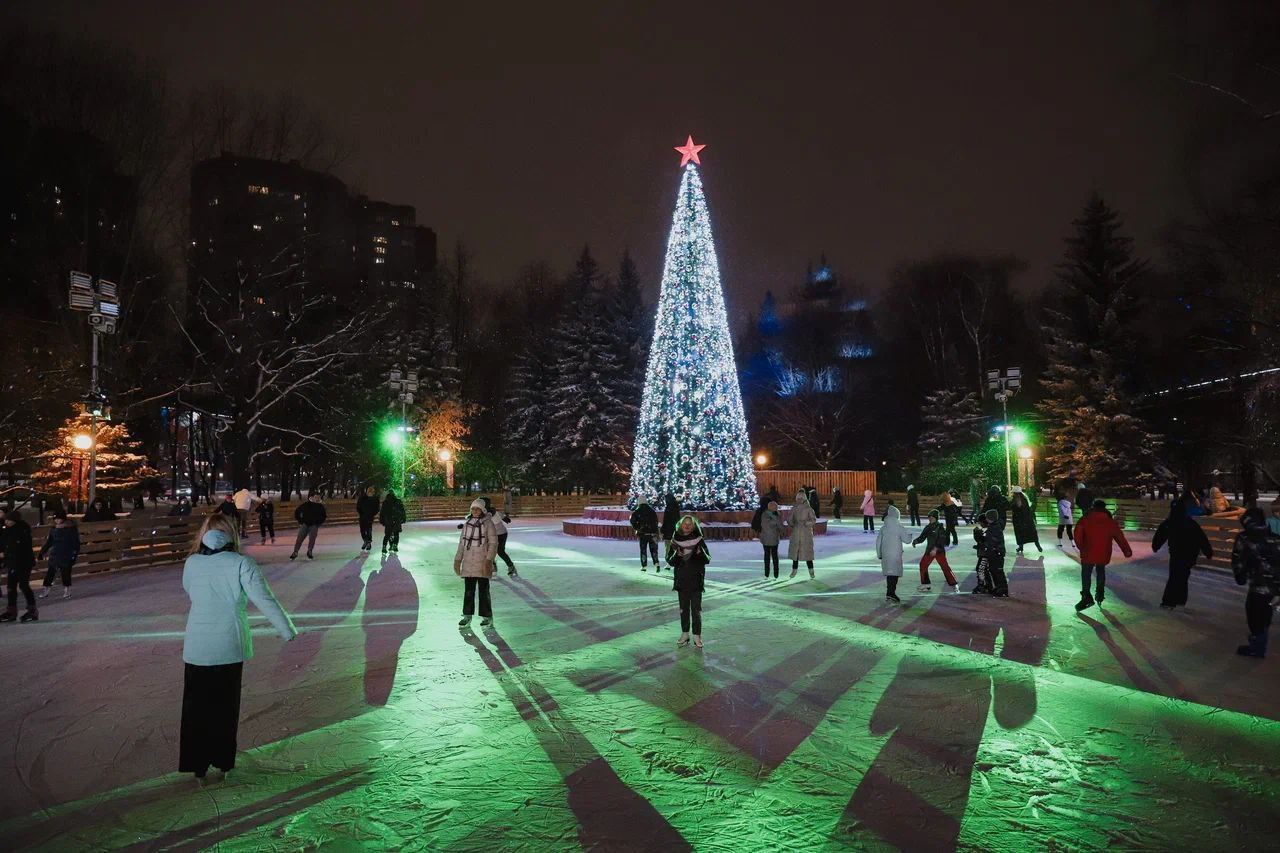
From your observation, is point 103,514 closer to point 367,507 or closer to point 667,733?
point 367,507

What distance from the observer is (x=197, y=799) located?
415 cm

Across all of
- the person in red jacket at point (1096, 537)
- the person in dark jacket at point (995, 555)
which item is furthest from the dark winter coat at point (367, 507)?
the person in red jacket at point (1096, 537)

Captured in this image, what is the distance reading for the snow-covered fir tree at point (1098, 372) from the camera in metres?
29.9

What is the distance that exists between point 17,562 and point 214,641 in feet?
24.9

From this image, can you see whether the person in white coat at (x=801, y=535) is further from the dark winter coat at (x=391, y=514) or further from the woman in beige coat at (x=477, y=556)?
the dark winter coat at (x=391, y=514)

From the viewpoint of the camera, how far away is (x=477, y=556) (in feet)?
29.1

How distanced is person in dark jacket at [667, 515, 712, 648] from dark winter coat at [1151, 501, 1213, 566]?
19.8ft

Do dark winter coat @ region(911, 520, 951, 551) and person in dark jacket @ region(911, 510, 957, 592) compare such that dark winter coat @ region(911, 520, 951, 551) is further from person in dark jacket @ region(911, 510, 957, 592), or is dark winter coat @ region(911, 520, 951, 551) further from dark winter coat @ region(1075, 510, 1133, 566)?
dark winter coat @ region(1075, 510, 1133, 566)

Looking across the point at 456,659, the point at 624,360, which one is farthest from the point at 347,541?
the point at 624,360

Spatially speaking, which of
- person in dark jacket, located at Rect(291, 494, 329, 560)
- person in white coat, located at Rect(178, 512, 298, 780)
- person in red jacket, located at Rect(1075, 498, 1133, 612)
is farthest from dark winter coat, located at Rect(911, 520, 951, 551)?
person in dark jacket, located at Rect(291, 494, 329, 560)

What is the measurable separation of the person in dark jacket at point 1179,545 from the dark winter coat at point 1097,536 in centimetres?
50

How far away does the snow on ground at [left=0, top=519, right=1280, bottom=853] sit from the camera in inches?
149

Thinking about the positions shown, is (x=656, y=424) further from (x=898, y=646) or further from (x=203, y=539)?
(x=203, y=539)

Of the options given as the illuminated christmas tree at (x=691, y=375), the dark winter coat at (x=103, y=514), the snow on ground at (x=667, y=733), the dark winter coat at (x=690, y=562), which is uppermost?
the illuminated christmas tree at (x=691, y=375)
